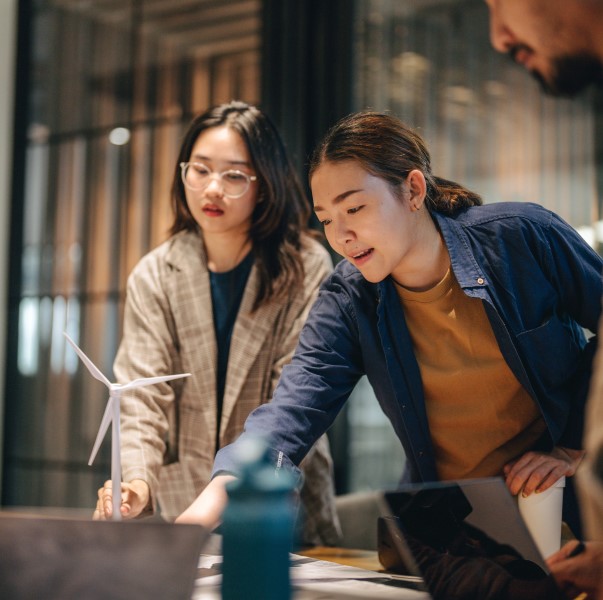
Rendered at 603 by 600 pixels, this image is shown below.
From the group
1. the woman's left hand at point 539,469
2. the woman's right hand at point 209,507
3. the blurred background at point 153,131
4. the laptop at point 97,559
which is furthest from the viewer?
the blurred background at point 153,131

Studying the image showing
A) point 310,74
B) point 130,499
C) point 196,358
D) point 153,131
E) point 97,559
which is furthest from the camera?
point 153,131

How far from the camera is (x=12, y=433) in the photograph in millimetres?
4227

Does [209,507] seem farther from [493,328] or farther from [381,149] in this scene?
[381,149]

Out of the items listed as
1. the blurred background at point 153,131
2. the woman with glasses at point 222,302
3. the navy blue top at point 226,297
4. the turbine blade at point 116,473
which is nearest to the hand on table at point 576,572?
the turbine blade at point 116,473

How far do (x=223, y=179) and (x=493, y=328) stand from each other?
0.81 metres

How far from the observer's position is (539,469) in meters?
1.53

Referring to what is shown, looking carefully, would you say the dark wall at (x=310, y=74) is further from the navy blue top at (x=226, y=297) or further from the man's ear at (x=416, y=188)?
the man's ear at (x=416, y=188)

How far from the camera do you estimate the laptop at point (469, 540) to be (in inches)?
41.8

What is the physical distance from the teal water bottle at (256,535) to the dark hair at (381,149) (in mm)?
839

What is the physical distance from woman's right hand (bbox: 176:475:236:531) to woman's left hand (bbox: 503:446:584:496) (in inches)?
20.0

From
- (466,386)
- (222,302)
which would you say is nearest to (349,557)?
(466,386)

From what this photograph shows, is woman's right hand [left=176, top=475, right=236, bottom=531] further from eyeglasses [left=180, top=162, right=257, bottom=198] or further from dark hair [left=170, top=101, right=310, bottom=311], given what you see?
eyeglasses [left=180, top=162, right=257, bottom=198]

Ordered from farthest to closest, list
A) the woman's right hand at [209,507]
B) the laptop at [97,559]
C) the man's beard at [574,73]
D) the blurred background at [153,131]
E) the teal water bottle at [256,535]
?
1. the blurred background at [153,131]
2. the woman's right hand at [209,507]
3. the man's beard at [574,73]
4. the laptop at [97,559]
5. the teal water bottle at [256,535]

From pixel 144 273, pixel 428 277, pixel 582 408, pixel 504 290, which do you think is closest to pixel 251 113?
pixel 144 273
